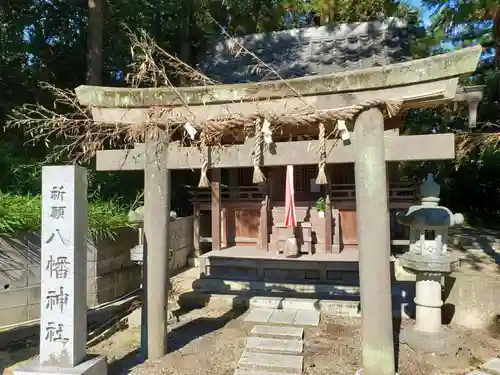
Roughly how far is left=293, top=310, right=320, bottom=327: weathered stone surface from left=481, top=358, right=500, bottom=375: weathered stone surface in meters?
2.42

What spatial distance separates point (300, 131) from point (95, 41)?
6.27 meters

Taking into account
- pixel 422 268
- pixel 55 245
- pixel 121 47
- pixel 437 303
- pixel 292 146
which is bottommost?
pixel 437 303

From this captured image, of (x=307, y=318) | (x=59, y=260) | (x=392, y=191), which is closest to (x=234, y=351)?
(x=307, y=318)

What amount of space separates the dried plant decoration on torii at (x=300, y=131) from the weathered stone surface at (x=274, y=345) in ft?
4.01

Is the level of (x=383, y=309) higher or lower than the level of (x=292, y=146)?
lower

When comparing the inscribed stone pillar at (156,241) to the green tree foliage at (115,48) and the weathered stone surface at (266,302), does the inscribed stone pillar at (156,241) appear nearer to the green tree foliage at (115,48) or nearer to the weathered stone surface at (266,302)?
the weathered stone surface at (266,302)

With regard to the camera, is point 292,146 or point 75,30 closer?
point 292,146

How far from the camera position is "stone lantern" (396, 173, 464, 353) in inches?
202

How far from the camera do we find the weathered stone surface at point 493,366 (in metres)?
4.49

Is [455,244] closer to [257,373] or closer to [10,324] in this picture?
[257,373]

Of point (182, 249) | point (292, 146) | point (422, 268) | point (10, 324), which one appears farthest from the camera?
point (182, 249)

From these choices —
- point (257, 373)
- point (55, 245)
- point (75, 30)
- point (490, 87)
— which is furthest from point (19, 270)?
point (490, 87)

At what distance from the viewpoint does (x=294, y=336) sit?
18.6 ft

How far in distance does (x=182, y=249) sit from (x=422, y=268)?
6.84m
